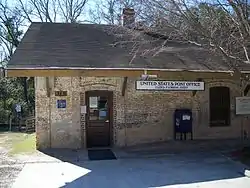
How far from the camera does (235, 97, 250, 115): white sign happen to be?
55.8 feet

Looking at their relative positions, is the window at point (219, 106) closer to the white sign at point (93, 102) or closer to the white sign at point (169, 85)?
the white sign at point (169, 85)

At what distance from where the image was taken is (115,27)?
16.9 metres

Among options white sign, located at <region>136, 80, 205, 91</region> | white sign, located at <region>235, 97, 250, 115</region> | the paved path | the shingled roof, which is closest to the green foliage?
the shingled roof

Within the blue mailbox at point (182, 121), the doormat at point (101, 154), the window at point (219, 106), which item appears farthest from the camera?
the window at point (219, 106)

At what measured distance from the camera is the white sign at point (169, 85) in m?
13.1

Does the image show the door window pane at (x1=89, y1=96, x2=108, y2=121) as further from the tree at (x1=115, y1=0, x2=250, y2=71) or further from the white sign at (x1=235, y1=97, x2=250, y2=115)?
the white sign at (x1=235, y1=97, x2=250, y2=115)

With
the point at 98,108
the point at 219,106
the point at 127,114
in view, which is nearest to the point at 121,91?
the point at 127,114

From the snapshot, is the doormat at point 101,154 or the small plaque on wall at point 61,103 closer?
the doormat at point 101,154

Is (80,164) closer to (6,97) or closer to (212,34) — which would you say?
(212,34)

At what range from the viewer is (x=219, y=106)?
56.2ft

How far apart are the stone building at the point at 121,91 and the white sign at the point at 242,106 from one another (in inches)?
9.7

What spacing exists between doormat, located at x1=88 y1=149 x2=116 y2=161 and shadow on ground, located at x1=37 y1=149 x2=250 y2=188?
0.34 meters

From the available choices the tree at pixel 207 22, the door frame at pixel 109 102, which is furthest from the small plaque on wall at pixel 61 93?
the tree at pixel 207 22

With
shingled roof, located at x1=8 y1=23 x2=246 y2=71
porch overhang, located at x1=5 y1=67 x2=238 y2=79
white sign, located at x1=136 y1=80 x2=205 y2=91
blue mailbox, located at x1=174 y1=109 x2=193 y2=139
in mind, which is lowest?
blue mailbox, located at x1=174 y1=109 x2=193 y2=139
